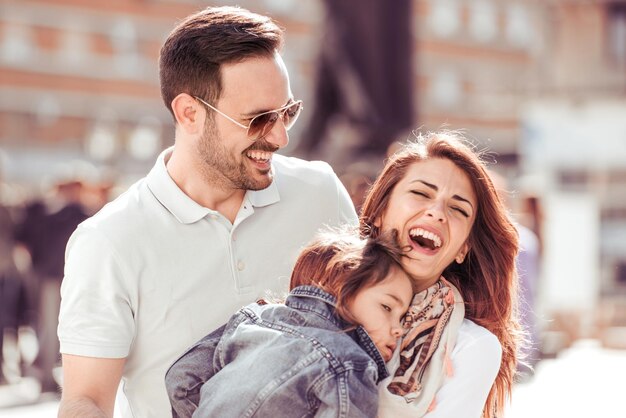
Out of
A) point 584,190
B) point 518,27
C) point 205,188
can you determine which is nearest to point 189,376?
point 205,188

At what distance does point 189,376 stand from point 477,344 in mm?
736

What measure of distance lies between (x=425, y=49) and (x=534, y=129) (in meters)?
33.1

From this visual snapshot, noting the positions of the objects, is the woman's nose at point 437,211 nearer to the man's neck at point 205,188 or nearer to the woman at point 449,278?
the woman at point 449,278

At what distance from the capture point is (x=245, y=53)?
369 cm

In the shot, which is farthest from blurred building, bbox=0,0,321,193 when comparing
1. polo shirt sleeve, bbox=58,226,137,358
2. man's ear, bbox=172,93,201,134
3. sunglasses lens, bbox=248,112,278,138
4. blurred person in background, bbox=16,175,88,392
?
polo shirt sleeve, bbox=58,226,137,358

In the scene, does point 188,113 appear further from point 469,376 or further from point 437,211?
point 469,376

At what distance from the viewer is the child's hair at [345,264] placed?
130 inches

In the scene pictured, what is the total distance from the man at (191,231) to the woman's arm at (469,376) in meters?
0.66

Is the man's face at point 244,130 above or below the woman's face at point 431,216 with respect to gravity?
above

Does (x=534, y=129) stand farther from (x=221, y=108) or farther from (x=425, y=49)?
(x=425, y=49)

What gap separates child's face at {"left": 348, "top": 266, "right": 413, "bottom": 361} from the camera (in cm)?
330

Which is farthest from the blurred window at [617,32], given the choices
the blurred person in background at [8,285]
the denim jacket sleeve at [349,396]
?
the denim jacket sleeve at [349,396]

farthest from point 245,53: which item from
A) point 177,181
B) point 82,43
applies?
point 82,43

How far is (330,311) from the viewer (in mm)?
3291
